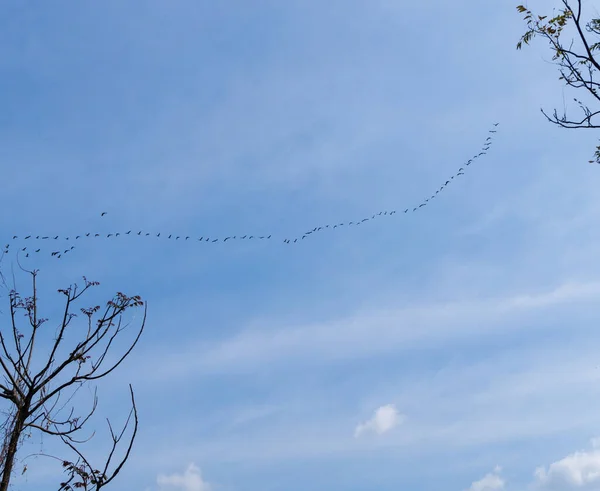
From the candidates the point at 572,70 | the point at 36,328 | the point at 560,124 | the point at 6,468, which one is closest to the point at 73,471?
the point at 6,468

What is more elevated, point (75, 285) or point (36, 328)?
point (75, 285)

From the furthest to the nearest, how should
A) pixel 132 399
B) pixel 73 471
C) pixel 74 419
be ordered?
pixel 74 419 → pixel 73 471 → pixel 132 399

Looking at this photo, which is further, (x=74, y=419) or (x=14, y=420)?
(x=74, y=419)

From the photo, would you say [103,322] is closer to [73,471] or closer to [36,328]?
[36,328]

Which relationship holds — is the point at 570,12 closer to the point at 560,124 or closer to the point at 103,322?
the point at 560,124

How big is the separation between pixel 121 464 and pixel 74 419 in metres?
2.37

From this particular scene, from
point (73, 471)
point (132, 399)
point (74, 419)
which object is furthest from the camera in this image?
point (74, 419)

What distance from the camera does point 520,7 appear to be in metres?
16.3

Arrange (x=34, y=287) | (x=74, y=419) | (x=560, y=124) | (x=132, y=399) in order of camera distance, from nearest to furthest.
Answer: (x=132, y=399), (x=74, y=419), (x=34, y=287), (x=560, y=124)

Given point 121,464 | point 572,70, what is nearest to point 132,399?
point 121,464

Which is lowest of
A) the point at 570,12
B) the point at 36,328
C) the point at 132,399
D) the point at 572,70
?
the point at 132,399

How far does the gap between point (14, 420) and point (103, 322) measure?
6.88ft

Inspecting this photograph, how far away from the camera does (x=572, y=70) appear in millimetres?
15891

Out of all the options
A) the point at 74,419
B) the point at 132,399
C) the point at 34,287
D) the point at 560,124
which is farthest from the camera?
the point at 560,124
